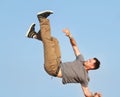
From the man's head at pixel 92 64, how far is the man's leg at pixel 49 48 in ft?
3.42

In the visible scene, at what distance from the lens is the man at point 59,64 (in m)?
15.4

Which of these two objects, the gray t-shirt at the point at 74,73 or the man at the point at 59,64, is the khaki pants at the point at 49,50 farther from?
the gray t-shirt at the point at 74,73

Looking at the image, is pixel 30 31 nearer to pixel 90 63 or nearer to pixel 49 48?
pixel 49 48

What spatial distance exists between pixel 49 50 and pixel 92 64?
1684 mm

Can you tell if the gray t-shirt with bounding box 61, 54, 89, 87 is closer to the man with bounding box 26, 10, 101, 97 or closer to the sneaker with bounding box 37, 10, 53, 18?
the man with bounding box 26, 10, 101, 97

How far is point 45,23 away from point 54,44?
81 cm

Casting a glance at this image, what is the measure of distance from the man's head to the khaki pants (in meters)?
1.01

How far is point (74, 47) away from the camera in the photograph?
55.0 feet

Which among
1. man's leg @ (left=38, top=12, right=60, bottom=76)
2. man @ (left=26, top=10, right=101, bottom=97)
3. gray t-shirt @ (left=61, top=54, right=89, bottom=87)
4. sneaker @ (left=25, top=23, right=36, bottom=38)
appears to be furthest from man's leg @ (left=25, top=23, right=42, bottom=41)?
gray t-shirt @ (left=61, top=54, right=89, bottom=87)

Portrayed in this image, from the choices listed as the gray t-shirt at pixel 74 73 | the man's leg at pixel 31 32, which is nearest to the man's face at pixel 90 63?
the gray t-shirt at pixel 74 73

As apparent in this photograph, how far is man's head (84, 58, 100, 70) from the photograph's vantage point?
15.8m

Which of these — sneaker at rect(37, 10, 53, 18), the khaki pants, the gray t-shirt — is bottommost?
the gray t-shirt

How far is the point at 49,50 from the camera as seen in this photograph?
50.3 feet

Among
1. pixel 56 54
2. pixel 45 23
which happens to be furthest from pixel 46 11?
pixel 56 54
